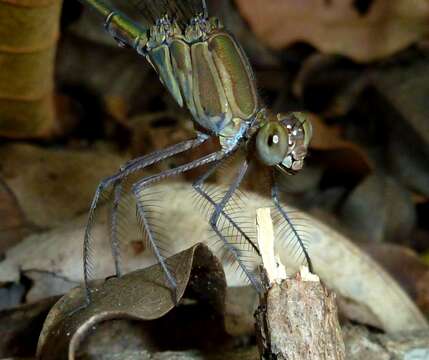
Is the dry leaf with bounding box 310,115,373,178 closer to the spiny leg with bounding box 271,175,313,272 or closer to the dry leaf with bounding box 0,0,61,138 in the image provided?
the spiny leg with bounding box 271,175,313,272

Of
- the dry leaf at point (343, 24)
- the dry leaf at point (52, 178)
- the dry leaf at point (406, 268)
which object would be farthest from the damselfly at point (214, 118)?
the dry leaf at point (343, 24)

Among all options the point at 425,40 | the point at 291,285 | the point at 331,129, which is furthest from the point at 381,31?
the point at 291,285

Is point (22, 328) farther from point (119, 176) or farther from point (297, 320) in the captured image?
point (297, 320)

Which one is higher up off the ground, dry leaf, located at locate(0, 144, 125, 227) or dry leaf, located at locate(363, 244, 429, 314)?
dry leaf, located at locate(0, 144, 125, 227)

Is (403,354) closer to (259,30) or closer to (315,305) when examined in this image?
(315,305)

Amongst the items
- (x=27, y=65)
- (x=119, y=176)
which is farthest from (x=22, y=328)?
(x=27, y=65)

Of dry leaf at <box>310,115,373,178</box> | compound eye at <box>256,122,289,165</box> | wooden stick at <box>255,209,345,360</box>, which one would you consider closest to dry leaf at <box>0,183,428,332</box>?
compound eye at <box>256,122,289,165</box>

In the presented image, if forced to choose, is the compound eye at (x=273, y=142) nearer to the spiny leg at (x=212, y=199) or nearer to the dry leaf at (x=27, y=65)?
the spiny leg at (x=212, y=199)

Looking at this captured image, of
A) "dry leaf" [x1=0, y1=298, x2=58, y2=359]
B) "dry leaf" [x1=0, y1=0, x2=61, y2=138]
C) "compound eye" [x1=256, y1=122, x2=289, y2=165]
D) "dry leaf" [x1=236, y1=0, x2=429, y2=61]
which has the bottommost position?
"dry leaf" [x1=0, y1=298, x2=58, y2=359]
